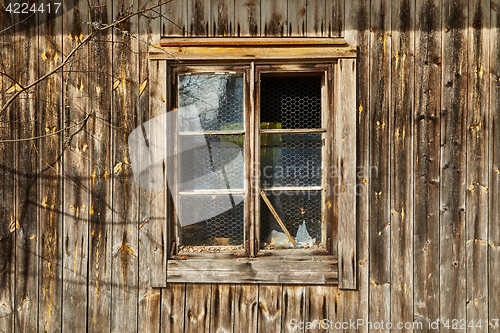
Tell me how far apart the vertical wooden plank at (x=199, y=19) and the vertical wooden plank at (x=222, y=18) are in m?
0.03

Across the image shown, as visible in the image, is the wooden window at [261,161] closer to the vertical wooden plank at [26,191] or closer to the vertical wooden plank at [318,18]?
the vertical wooden plank at [318,18]

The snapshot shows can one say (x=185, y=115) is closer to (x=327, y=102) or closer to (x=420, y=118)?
(x=327, y=102)

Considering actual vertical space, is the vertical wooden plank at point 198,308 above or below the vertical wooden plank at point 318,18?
below

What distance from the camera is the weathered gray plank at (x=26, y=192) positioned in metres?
3.15

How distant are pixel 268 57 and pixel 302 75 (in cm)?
27

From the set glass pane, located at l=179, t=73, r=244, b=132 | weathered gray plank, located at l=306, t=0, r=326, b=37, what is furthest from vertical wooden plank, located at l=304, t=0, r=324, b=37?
glass pane, located at l=179, t=73, r=244, b=132

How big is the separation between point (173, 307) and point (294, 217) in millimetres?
972

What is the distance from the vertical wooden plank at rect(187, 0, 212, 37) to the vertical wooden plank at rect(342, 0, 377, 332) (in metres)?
0.89

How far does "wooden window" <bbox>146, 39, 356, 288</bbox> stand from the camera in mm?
3074

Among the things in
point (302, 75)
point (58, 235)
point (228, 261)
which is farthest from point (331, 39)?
point (58, 235)

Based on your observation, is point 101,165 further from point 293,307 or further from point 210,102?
point 293,307

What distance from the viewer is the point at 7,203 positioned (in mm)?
3160

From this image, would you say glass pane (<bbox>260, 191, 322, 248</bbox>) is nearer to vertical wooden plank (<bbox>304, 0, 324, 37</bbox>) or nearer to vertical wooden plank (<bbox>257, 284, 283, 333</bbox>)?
vertical wooden plank (<bbox>257, 284, 283, 333</bbox>)

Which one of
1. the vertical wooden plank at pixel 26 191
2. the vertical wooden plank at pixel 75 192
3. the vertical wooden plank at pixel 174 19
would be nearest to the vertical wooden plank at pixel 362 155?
the vertical wooden plank at pixel 174 19
